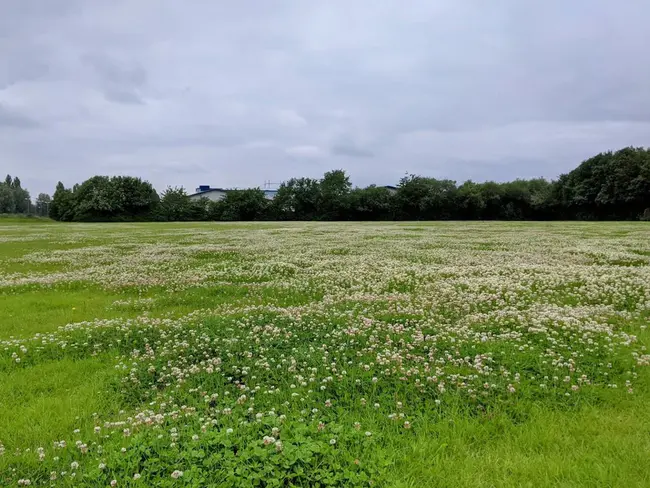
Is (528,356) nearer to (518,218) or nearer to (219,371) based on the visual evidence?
(219,371)

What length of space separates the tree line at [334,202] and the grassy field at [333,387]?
89.8 m

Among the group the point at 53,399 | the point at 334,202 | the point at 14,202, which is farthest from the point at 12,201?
the point at 53,399

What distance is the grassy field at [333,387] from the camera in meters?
4.39

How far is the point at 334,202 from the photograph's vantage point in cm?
10819

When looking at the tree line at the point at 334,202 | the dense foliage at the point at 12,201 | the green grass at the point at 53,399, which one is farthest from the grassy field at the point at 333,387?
the dense foliage at the point at 12,201

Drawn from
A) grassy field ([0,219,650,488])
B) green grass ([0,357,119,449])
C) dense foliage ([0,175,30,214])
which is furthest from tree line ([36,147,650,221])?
green grass ([0,357,119,449])

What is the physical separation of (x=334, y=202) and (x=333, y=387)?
4044 inches

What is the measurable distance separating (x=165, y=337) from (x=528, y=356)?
6836 mm

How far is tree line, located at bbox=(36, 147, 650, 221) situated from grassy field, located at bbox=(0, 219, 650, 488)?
89.8 metres

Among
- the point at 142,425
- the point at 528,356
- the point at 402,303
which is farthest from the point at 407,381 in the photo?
the point at 402,303

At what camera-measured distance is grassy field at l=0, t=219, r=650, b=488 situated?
4387mm

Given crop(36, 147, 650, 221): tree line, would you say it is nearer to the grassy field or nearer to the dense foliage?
the dense foliage

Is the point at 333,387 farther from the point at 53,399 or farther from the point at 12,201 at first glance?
the point at 12,201

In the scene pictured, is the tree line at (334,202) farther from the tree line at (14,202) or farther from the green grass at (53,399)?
the green grass at (53,399)
